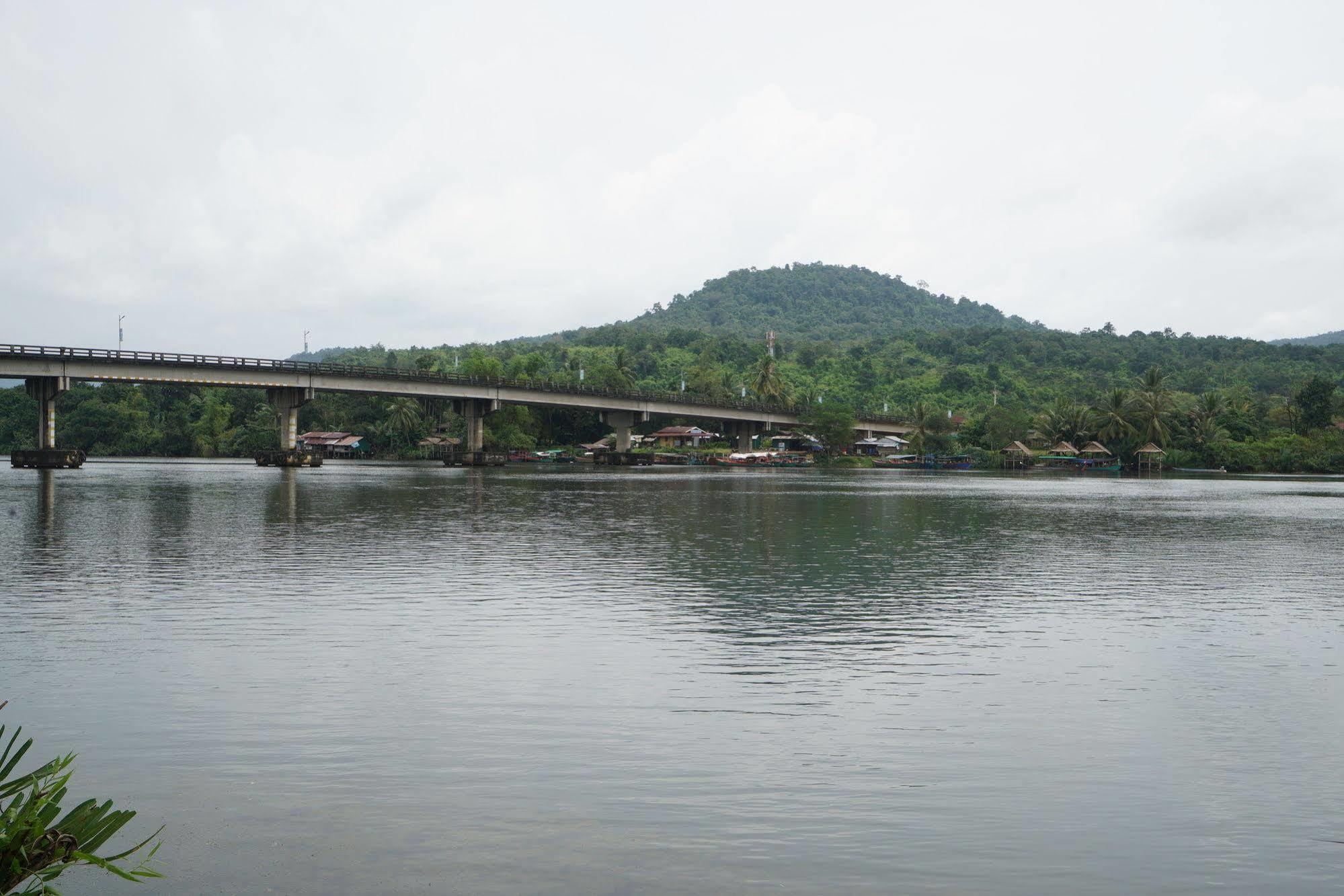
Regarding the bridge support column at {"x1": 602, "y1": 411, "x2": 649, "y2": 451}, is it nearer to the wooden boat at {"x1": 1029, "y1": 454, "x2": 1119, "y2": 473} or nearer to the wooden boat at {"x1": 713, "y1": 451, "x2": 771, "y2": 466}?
the wooden boat at {"x1": 713, "y1": 451, "x2": 771, "y2": 466}

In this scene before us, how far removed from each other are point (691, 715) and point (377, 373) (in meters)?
130

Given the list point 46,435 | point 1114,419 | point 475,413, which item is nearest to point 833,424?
point 1114,419

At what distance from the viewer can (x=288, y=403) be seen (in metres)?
130

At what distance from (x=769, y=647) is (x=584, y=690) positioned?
441cm

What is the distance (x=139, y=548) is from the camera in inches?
1357

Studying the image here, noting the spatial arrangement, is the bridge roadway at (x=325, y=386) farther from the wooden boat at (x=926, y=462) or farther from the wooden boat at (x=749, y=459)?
the wooden boat at (x=926, y=462)

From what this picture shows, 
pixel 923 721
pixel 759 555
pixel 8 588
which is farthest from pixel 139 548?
pixel 923 721

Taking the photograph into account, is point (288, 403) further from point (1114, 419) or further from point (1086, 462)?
point (1114, 419)

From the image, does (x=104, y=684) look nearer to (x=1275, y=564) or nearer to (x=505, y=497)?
(x=1275, y=564)

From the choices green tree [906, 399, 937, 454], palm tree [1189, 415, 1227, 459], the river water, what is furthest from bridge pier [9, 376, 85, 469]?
palm tree [1189, 415, 1227, 459]

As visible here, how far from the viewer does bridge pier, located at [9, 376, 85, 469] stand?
112m

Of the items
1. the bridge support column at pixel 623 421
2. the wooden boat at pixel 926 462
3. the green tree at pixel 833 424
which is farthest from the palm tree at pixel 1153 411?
the bridge support column at pixel 623 421

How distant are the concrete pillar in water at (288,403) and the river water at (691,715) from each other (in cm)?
9817

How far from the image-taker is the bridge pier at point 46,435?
112 meters
